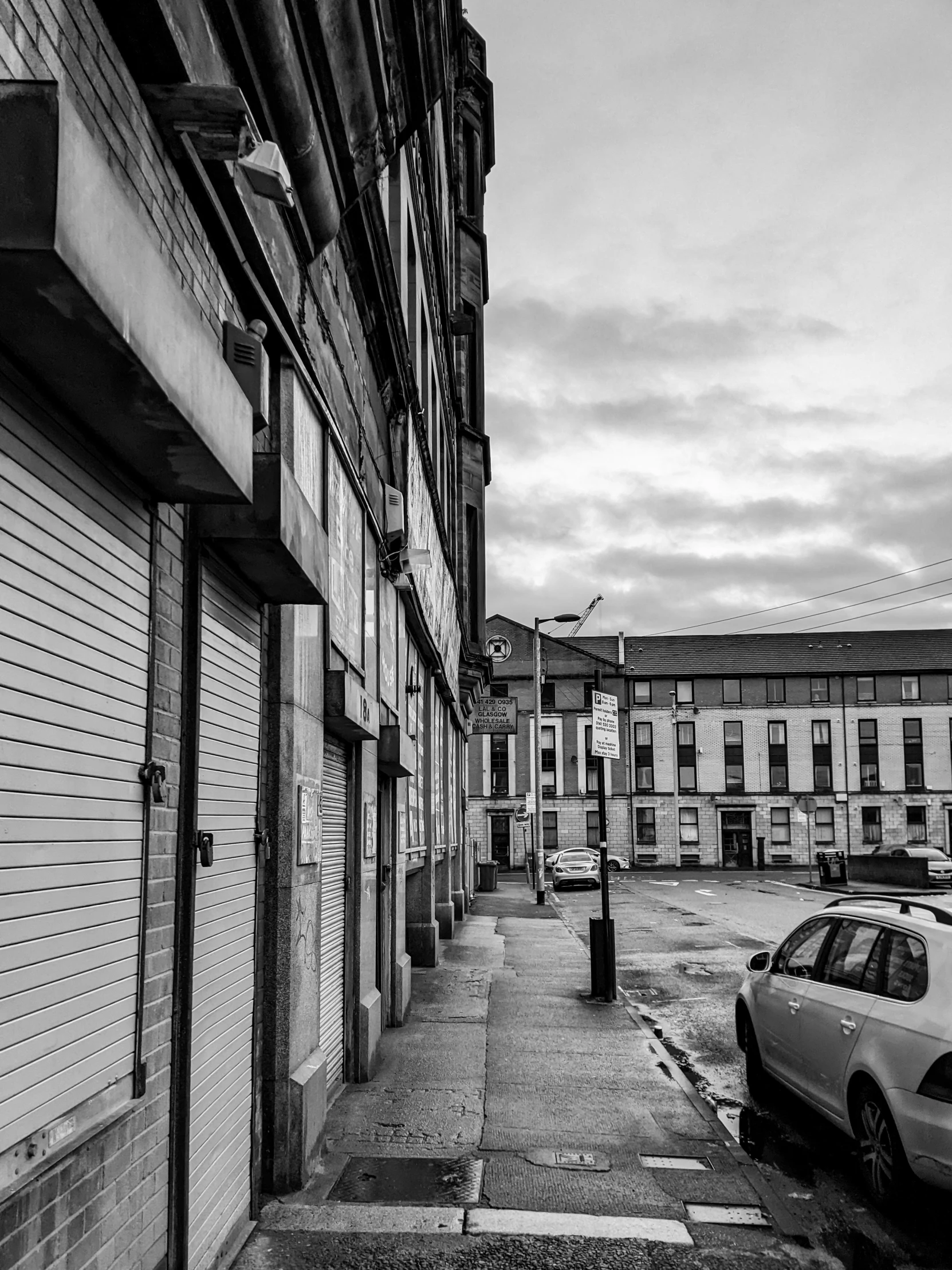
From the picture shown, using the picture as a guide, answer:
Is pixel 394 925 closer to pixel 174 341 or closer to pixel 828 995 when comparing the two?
pixel 828 995

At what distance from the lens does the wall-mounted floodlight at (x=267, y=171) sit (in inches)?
179

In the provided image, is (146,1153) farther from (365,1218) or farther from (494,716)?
(494,716)

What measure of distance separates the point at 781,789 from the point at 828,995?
6301cm

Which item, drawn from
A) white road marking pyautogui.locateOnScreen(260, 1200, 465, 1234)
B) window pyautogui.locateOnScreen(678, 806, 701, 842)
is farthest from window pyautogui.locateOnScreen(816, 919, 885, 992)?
window pyautogui.locateOnScreen(678, 806, 701, 842)

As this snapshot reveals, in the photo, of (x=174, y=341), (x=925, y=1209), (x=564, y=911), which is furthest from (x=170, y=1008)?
(x=564, y=911)

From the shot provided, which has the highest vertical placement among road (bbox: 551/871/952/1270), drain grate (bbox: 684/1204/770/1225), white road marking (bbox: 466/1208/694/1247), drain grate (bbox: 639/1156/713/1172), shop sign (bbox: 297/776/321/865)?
shop sign (bbox: 297/776/321/865)

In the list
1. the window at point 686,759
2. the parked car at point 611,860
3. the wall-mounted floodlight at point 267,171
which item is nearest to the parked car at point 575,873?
the parked car at point 611,860

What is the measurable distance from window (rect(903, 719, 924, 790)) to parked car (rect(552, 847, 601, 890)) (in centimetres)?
3296

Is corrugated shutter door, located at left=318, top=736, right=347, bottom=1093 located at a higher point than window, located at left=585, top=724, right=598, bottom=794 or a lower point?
lower

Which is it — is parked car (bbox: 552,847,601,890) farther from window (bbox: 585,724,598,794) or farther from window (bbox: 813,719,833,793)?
window (bbox: 813,719,833,793)

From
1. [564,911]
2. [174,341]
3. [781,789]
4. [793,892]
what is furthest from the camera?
[781,789]

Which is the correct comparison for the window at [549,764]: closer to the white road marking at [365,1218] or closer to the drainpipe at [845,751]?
the drainpipe at [845,751]

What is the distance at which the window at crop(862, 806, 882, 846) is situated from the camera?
67.4 meters

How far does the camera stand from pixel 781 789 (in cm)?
6800
